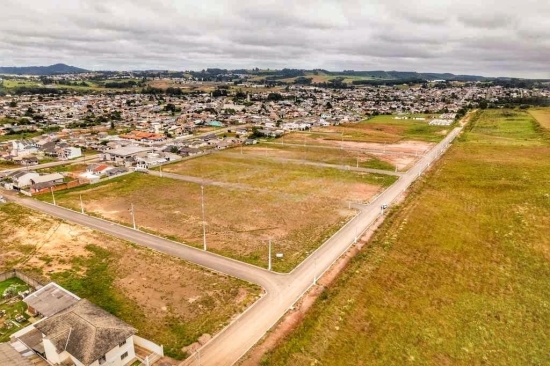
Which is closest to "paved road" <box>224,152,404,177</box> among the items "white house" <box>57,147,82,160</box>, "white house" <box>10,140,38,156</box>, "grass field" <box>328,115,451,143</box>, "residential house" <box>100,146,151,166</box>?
"residential house" <box>100,146,151,166</box>

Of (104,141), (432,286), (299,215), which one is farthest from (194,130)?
(432,286)

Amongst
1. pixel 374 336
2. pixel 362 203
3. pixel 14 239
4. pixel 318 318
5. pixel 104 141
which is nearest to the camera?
pixel 374 336

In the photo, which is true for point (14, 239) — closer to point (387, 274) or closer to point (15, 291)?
point (15, 291)

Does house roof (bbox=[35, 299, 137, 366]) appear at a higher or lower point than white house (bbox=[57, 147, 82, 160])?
higher

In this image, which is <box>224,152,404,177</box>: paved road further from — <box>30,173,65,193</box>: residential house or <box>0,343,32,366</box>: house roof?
<box>0,343,32,366</box>: house roof

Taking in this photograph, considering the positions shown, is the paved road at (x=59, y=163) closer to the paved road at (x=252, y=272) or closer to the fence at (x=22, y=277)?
the paved road at (x=252, y=272)

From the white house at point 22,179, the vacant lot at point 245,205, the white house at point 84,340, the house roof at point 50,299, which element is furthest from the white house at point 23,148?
the white house at point 84,340
